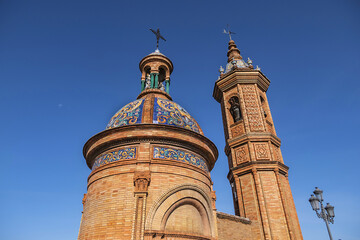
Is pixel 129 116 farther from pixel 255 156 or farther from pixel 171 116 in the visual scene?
pixel 255 156

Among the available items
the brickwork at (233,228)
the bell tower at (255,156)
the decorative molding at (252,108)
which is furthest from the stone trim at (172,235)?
the decorative molding at (252,108)

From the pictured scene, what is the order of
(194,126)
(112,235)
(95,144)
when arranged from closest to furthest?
(112,235) → (95,144) → (194,126)

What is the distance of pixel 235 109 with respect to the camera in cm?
1881

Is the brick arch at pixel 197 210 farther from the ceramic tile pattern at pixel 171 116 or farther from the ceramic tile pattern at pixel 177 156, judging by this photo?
the ceramic tile pattern at pixel 171 116

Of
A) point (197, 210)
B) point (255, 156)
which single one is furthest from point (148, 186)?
point (255, 156)

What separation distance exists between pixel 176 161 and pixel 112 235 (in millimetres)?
2958

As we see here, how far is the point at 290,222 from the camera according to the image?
13.5 m

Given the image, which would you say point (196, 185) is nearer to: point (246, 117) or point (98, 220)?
point (98, 220)

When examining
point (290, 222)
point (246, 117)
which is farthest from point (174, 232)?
point (246, 117)

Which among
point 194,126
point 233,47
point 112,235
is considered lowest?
point 112,235

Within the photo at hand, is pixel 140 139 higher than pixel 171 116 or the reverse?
the reverse

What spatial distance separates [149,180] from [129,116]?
3.02 meters

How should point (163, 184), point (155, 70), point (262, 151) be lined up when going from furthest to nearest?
point (262, 151), point (155, 70), point (163, 184)

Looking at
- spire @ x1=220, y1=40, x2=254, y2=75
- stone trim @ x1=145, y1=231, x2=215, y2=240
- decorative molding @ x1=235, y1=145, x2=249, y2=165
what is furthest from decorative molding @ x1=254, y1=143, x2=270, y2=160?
stone trim @ x1=145, y1=231, x2=215, y2=240
